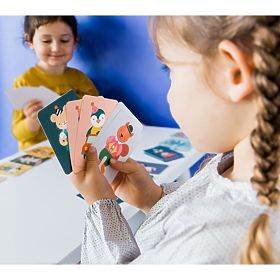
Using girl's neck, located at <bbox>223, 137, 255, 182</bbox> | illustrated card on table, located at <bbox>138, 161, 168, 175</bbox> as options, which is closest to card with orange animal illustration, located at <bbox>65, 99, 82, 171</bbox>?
girl's neck, located at <bbox>223, 137, 255, 182</bbox>

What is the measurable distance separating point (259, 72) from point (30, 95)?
1036 millimetres

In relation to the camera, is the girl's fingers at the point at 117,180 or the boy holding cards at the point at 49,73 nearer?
the girl's fingers at the point at 117,180

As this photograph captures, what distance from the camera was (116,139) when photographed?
2.32 ft

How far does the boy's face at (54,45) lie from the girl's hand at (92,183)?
820 millimetres

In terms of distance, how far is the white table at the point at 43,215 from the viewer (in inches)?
30.2

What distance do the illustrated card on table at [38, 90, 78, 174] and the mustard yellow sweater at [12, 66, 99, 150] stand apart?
81 centimetres

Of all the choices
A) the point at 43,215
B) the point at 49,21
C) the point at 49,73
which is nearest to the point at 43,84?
the point at 49,73

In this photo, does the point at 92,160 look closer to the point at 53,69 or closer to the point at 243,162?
the point at 243,162

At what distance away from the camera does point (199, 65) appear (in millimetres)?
460

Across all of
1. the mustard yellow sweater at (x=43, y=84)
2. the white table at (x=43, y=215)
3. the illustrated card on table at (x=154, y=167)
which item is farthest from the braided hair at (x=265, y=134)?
the mustard yellow sweater at (x=43, y=84)

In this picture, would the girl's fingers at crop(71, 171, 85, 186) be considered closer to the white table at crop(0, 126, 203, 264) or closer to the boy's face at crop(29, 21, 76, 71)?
the white table at crop(0, 126, 203, 264)

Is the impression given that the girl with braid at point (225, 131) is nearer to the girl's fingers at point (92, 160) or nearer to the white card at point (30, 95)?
the girl's fingers at point (92, 160)

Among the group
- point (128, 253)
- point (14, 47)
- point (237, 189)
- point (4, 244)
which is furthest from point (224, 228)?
point (14, 47)

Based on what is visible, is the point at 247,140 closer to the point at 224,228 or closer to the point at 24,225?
the point at 224,228
